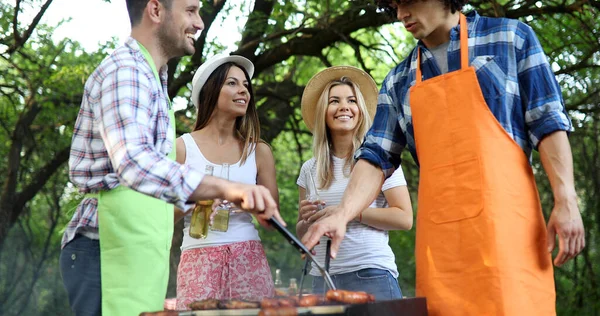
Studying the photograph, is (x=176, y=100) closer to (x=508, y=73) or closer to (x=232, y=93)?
(x=232, y=93)

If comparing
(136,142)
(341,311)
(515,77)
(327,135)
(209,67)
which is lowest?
(341,311)

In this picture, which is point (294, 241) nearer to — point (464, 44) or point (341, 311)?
point (341, 311)

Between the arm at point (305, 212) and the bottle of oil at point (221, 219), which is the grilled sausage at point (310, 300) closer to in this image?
the bottle of oil at point (221, 219)

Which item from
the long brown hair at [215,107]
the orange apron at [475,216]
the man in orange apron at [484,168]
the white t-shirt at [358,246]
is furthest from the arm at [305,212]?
the orange apron at [475,216]

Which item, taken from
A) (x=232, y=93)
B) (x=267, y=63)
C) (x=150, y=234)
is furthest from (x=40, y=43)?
(x=150, y=234)

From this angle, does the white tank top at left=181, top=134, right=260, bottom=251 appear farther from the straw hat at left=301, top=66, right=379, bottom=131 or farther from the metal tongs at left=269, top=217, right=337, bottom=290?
the metal tongs at left=269, top=217, right=337, bottom=290

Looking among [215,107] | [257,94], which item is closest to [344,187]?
[215,107]

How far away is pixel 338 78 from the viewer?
4074mm

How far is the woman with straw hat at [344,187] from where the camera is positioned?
3.44 meters

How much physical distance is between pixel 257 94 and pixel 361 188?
14.5ft

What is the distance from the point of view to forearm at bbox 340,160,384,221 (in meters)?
2.72

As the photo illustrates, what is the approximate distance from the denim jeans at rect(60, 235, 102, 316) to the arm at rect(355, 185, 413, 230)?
144 centimetres

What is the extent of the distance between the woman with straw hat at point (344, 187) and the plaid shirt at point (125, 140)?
113cm

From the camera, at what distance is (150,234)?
239 cm
